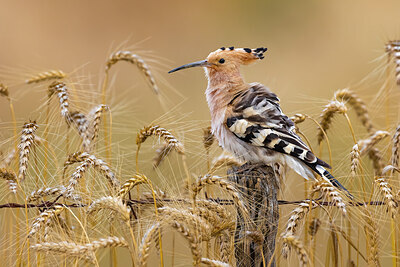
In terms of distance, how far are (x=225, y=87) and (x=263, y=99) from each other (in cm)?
41

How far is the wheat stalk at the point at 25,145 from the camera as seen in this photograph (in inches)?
122

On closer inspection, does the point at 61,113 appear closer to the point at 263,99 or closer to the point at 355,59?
the point at 263,99

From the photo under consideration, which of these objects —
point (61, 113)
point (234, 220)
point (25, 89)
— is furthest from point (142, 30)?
point (234, 220)

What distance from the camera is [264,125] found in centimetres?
371

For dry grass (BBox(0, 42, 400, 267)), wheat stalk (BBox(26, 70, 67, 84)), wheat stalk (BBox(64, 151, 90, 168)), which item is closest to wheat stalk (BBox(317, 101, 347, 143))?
dry grass (BBox(0, 42, 400, 267))

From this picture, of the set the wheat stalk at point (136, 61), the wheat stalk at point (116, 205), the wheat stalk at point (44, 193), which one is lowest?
the wheat stalk at point (116, 205)

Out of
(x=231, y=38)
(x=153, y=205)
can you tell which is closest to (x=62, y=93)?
(x=153, y=205)

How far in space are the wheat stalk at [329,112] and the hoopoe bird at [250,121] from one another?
28cm

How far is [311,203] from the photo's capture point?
9.80 feet

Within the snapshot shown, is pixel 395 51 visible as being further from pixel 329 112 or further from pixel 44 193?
pixel 44 193

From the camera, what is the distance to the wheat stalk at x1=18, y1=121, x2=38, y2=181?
3.09 metres

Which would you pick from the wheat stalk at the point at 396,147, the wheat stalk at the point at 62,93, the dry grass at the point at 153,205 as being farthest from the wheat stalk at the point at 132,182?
the wheat stalk at the point at 396,147

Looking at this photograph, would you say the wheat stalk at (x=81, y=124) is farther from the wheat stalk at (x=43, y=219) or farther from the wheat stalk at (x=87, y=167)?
the wheat stalk at (x=43, y=219)

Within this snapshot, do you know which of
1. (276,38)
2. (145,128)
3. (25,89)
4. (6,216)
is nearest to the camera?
(145,128)
